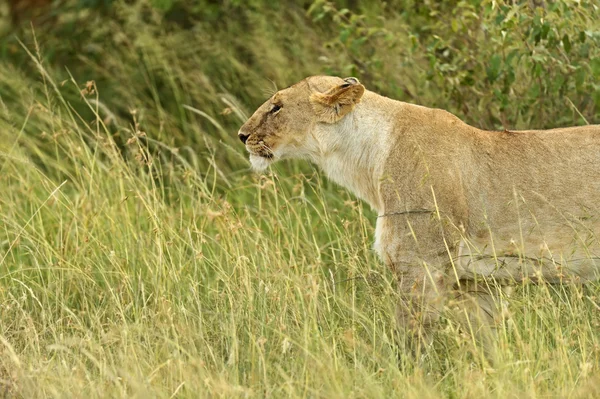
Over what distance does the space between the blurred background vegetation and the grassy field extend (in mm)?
28

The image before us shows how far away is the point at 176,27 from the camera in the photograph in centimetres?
916

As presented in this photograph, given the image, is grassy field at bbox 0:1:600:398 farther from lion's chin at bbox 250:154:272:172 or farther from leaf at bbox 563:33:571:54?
lion's chin at bbox 250:154:272:172

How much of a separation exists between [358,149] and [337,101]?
23 centimetres

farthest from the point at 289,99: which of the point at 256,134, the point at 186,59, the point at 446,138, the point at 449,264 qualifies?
the point at 186,59

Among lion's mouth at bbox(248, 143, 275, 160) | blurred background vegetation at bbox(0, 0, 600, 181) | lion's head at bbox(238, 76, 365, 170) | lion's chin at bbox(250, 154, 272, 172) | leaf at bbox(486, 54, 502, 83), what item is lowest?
blurred background vegetation at bbox(0, 0, 600, 181)

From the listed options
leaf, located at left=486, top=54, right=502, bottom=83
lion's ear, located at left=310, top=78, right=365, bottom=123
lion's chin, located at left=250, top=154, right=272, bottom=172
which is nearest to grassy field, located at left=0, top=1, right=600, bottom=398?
leaf, located at left=486, top=54, right=502, bottom=83

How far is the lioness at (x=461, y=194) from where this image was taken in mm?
4582

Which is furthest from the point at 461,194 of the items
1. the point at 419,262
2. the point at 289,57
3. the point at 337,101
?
the point at 289,57

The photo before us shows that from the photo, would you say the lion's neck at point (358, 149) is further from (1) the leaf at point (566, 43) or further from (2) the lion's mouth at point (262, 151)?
(1) the leaf at point (566, 43)

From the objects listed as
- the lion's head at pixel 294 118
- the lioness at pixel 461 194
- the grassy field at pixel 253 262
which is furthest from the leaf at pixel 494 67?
the lion's head at pixel 294 118

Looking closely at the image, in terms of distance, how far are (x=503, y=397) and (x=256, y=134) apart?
191 centimetres

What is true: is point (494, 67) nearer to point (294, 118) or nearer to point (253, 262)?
point (294, 118)

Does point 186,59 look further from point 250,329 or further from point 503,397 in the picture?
point 503,397

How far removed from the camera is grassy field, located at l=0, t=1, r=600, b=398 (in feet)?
13.1
